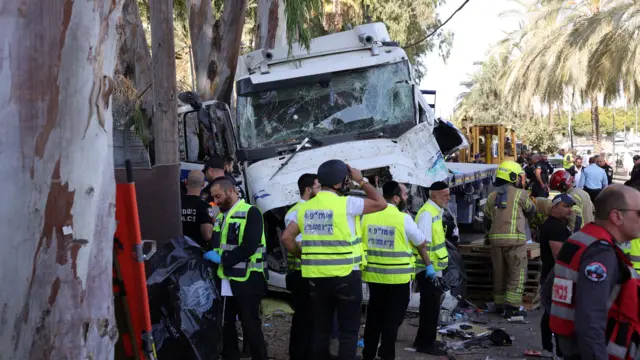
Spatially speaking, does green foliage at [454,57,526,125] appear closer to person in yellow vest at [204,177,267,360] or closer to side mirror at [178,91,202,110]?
side mirror at [178,91,202,110]

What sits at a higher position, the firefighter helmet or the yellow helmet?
the yellow helmet

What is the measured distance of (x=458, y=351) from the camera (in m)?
7.07

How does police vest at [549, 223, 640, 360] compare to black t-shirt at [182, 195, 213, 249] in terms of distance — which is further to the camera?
black t-shirt at [182, 195, 213, 249]

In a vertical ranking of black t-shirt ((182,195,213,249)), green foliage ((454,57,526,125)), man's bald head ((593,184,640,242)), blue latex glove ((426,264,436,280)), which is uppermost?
green foliage ((454,57,526,125))

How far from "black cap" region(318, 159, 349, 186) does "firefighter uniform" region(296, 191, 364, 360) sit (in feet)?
0.19

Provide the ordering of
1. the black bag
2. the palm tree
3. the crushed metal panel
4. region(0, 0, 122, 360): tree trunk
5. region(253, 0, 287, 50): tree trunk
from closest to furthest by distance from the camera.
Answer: region(0, 0, 122, 360): tree trunk → the black bag → the crushed metal panel → region(253, 0, 287, 50): tree trunk → the palm tree

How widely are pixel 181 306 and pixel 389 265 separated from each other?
1968 mm

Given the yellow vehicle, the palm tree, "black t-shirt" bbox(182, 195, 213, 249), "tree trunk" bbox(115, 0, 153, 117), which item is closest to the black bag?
"black t-shirt" bbox(182, 195, 213, 249)

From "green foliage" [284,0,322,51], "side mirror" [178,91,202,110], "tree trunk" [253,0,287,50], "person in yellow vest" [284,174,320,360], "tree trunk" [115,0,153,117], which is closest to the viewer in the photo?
"green foliage" [284,0,322,51]

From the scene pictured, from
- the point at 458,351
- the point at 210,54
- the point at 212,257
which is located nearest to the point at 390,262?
the point at 458,351

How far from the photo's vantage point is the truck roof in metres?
9.15

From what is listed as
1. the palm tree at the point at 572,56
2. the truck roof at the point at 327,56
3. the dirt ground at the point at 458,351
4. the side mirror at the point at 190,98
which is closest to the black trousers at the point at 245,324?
the dirt ground at the point at 458,351

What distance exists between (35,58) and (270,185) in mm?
5054

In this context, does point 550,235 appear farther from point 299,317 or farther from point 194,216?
point 194,216
